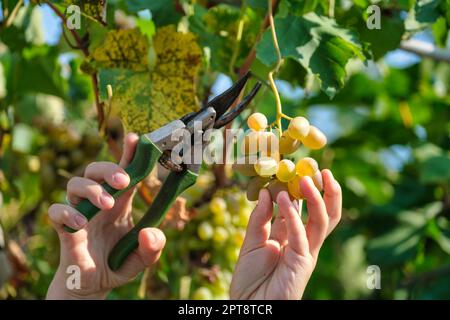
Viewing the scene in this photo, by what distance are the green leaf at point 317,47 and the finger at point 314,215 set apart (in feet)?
0.72

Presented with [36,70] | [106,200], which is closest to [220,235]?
[106,200]

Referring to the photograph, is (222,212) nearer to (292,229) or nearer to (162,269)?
(162,269)

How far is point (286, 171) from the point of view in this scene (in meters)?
0.83

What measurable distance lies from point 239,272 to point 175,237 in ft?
1.60

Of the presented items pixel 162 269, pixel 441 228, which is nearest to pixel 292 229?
pixel 162 269

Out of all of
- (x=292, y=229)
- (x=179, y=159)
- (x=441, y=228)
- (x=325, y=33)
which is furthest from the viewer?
(x=441, y=228)

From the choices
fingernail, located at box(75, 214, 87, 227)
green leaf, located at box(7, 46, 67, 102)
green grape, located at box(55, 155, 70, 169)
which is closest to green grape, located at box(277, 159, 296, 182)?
fingernail, located at box(75, 214, 87, 227)

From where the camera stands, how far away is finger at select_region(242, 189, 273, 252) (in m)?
0.85

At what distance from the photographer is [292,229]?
802 mm

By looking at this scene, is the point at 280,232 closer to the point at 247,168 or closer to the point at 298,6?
the point at 247,168

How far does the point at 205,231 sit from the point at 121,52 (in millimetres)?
341

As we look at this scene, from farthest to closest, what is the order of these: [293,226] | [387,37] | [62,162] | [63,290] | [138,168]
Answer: [62,162], [387,37], [63,290], [138,168], [293,226]

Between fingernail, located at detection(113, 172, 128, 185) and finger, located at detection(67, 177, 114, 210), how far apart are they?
0.02 m
